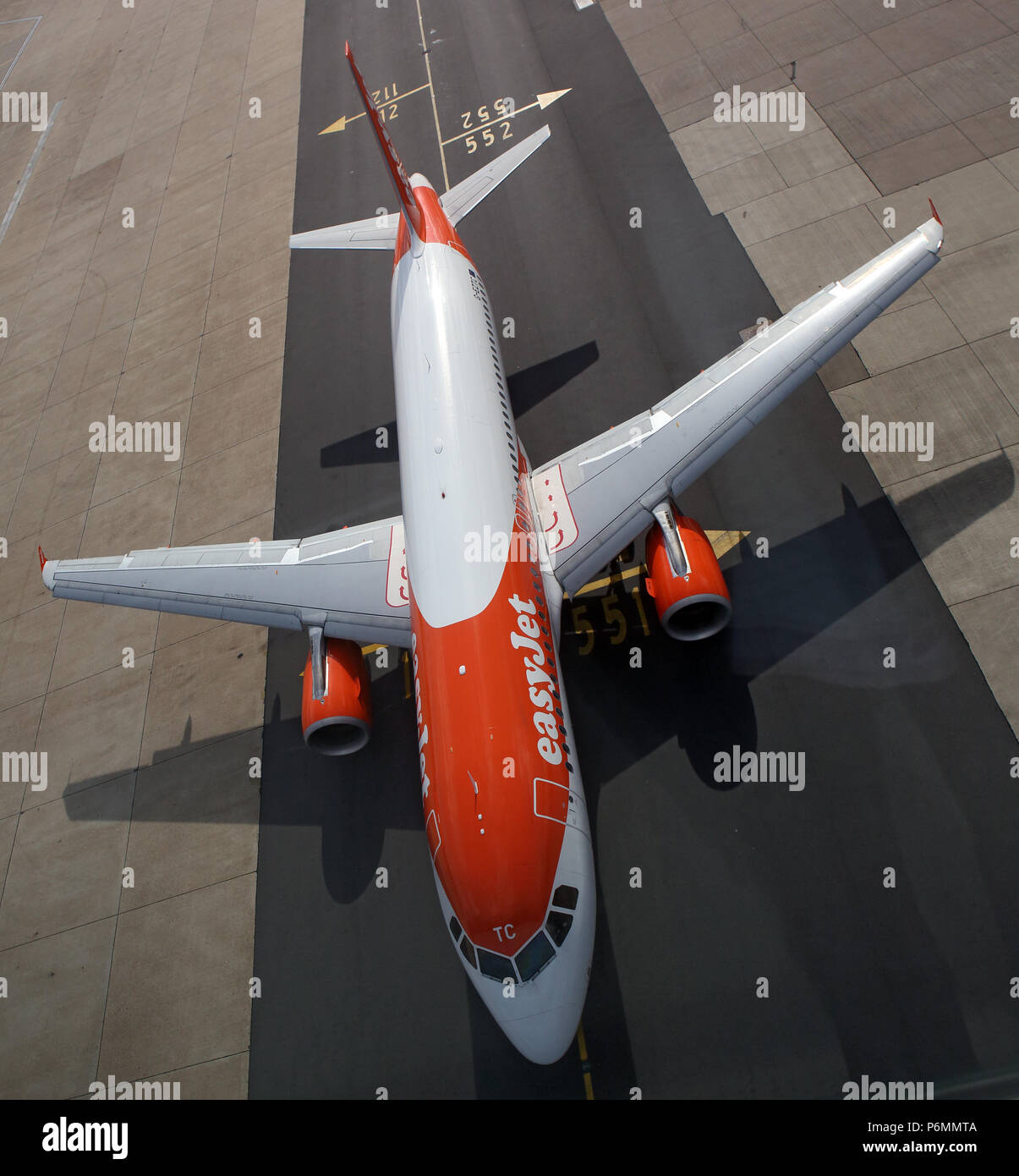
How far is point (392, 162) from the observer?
21.9 metres

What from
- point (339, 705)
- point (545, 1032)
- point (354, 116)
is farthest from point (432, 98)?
point (545, 1032)

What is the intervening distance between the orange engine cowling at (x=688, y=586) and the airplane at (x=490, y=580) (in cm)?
5

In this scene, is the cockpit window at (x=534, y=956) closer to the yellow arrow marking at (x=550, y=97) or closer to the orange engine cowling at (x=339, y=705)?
the orange engine cowling at (x=339, y=705)

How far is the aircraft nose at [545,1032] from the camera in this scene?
14.3 m

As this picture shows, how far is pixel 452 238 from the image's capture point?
25.4 meters

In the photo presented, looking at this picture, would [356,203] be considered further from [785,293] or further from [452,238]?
[785,293]

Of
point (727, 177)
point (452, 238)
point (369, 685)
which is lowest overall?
point (369, 685)

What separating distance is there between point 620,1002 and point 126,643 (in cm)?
1922

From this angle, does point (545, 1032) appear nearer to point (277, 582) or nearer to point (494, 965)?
point (494, 965)

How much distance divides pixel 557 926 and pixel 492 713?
3.97m

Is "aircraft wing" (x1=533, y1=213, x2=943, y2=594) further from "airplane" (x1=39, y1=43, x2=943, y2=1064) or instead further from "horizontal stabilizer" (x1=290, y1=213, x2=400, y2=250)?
"horizontal stabilizer" (x1=290, y1=213, x2=400, y2=250)

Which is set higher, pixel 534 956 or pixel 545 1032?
pixel 534 956

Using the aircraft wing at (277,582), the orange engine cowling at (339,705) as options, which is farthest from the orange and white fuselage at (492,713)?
the orange engine cowling at (339,705)

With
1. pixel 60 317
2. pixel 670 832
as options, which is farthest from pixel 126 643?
pixel 60 317
